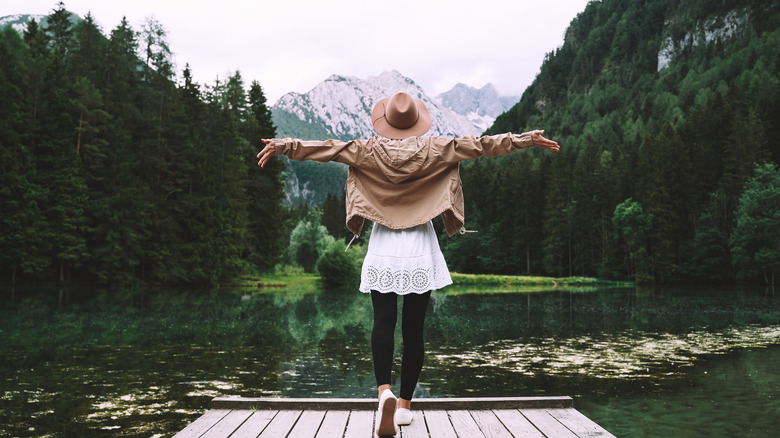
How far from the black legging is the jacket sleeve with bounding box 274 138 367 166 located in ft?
2.90

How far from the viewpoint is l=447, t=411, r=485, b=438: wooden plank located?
3.41m

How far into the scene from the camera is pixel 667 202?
5388 cm

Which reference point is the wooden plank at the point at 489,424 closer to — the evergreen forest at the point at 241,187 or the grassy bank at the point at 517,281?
the evergreen forest at the point at 241,187

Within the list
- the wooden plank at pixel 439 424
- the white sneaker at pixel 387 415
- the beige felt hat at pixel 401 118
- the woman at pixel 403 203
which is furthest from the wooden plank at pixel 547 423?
the beige felt hat at pixel 401 118

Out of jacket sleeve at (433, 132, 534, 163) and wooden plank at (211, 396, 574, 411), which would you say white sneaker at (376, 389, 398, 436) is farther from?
jacket sleeve at (433, 132, 534, 163)

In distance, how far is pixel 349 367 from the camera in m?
9.77

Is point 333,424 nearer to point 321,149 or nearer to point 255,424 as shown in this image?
point 255,424

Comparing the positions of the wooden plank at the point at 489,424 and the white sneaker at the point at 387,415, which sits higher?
the white sneaker at the point at 387,415

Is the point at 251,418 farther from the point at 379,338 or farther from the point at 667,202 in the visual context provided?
the point at 667,202

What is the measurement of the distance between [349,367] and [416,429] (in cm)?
642

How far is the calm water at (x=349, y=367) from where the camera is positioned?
665 centimetres

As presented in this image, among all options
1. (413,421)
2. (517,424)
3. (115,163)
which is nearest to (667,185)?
(115,163)

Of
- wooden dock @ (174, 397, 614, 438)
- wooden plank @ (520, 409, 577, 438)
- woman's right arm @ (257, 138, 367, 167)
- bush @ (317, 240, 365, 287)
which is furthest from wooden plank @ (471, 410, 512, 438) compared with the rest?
bush @ (317, 240, 365, 287)

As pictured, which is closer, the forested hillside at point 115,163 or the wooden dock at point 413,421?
the wooden dock at point 413,421
